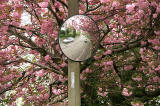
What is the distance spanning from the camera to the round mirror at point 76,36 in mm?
2621

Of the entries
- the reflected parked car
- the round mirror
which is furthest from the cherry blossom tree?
the reflected parked car

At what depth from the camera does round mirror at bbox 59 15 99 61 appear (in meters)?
2.62

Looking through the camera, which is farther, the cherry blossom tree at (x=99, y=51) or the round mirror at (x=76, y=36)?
the cherry blossom tree at (x=99, y=51)

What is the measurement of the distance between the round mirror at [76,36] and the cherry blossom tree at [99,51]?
401 millimetres

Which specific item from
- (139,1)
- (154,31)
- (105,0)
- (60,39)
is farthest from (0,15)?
(154,31)

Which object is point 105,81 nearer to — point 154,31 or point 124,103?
point 124,103

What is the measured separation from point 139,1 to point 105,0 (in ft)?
1.27

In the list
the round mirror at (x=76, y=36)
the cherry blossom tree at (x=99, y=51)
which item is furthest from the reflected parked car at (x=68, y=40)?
the cherry blossom tree at (x=99, y=51)

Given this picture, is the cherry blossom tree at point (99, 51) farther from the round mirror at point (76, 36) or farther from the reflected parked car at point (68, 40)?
the reflected parked car at point (68, 40)

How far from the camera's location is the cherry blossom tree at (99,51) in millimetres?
3014

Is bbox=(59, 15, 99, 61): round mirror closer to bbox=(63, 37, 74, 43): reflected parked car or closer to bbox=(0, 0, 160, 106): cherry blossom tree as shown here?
bbox=(63, 37, 74, 43): reflected parked car

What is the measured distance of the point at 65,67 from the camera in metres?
3.32

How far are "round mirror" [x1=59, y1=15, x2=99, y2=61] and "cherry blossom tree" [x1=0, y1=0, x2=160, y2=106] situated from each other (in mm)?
401

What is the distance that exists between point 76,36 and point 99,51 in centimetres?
97
